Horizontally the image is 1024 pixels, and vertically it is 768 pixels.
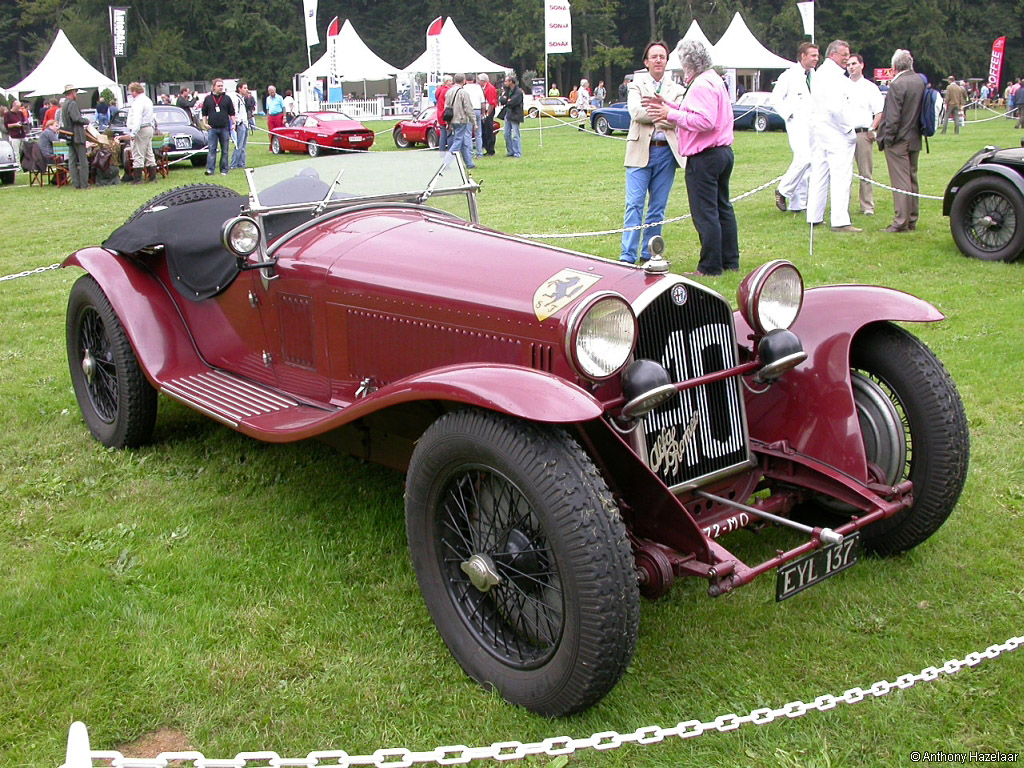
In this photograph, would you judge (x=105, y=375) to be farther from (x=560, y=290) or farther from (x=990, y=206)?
(x=990, y=206)

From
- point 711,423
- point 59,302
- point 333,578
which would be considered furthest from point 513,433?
point 59,302

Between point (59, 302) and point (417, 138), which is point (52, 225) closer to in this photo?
point (59, 302)

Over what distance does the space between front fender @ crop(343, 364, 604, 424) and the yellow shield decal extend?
1.28 ft

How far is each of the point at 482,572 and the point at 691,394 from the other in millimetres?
994

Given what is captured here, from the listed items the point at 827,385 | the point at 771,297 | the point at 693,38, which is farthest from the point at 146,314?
the point at 693,38

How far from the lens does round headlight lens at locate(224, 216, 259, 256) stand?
405cm

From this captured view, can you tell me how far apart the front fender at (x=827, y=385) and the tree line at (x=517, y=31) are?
50.9m

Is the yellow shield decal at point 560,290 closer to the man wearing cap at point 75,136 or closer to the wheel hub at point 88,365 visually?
the wheel hub at point 88,365

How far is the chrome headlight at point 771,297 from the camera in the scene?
3.36 meters

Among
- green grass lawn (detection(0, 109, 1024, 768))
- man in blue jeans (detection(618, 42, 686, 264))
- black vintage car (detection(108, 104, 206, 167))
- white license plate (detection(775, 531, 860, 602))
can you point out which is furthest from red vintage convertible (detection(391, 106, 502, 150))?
white license plate (detection(775, 531, 860, 602))

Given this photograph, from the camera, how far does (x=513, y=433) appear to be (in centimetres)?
268

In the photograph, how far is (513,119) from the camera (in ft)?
66.1

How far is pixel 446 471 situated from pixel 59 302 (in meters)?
6.57

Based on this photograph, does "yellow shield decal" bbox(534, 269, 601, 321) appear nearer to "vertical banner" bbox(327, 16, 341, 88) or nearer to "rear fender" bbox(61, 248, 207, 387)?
"rear fender" bbox(61, 248, 207, 387)
